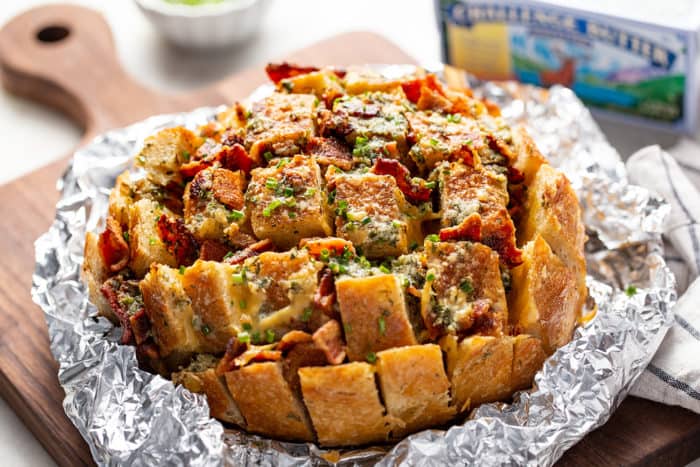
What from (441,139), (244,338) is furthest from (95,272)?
(441,139)

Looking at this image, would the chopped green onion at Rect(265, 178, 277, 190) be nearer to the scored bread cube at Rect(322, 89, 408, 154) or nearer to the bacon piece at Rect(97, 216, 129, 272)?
the scored bread cube at Rect(322, 89, 408, 154)

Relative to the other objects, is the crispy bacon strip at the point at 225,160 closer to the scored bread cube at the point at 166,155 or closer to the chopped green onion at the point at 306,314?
the scored bread cube at the point at 166,155

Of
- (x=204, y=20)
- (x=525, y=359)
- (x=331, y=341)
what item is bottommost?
(x=525, y=359)

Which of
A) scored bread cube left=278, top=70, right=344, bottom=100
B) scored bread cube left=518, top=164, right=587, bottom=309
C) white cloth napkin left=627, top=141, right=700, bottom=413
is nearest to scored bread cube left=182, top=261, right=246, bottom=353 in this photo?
scored bread cube left=278, top=70, right=344, bottom=100

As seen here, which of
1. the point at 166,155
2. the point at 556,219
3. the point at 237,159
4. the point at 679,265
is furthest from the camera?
the point at 679,265

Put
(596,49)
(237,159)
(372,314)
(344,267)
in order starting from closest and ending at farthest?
(372,314) < (344,267) < (237,159) < (596,49)

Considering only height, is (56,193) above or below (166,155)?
below

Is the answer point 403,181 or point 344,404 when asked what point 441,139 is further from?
point 344,404
